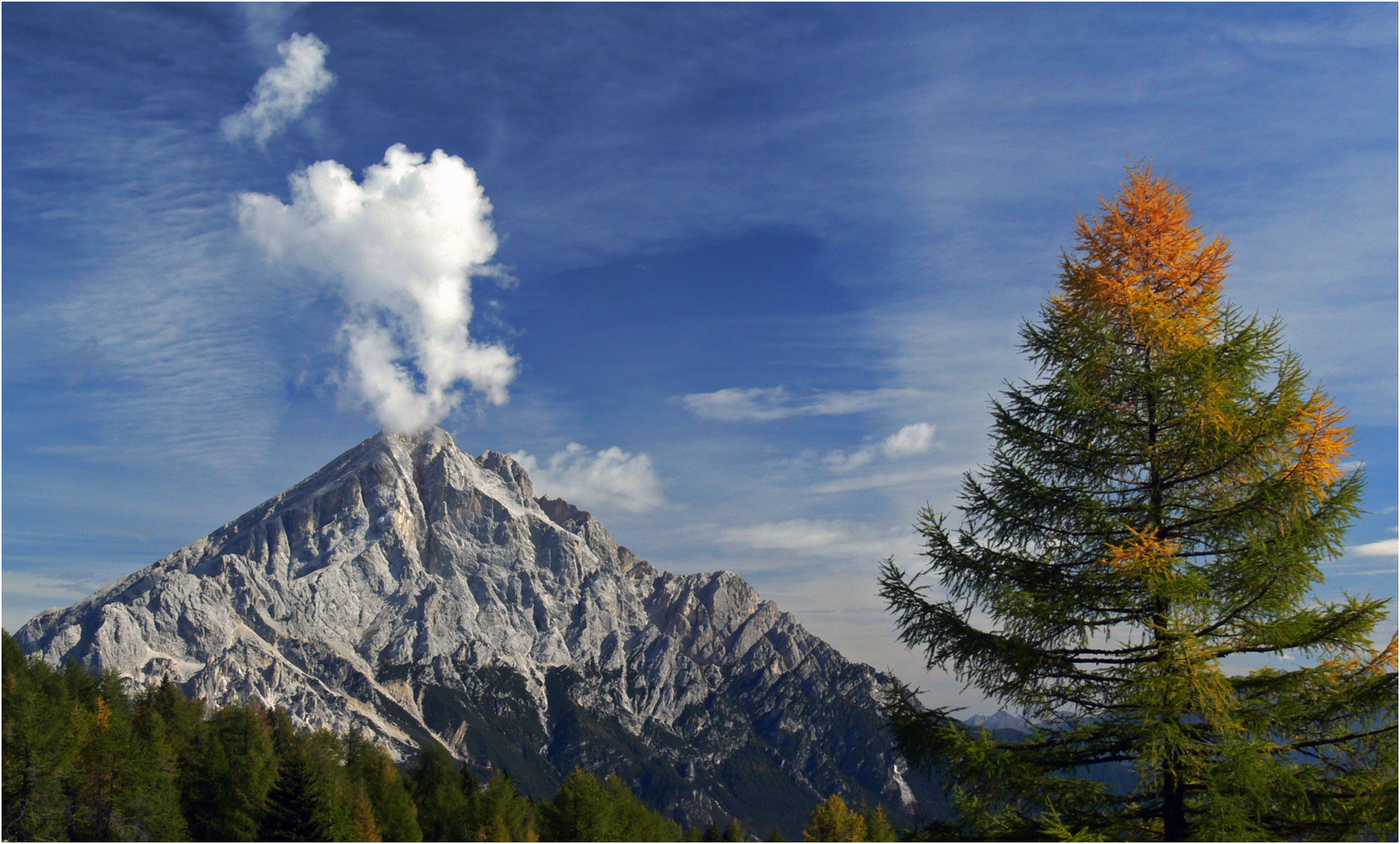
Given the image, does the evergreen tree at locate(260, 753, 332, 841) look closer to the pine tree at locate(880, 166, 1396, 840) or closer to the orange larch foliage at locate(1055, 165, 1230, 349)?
the pine tree at locate(880, 166, 1396, 840)

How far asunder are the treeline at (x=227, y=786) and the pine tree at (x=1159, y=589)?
25.9 m

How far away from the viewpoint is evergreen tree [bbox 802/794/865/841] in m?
61.3

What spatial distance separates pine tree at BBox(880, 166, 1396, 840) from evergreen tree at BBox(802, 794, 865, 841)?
54824 mm

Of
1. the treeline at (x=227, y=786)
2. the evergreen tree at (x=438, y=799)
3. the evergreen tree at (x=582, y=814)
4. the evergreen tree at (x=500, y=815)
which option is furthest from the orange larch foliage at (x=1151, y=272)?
the evergreen tree at (x=438, y=799)

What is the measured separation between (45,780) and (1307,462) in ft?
199

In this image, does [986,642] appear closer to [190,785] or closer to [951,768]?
[951,768]

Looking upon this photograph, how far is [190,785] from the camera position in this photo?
60812 mm

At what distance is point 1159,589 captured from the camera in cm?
1077

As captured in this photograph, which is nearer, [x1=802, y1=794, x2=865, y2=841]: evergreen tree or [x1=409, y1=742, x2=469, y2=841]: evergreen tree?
[x1=802, y1=794, x2=865, y2=841]: evergreen tree

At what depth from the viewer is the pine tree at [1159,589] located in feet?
34.3

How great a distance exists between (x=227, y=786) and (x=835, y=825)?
4749 cm

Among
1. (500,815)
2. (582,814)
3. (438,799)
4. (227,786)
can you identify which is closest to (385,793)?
(438,799)

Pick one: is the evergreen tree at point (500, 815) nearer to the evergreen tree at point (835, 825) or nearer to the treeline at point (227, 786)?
the treeline at point (227, 786)

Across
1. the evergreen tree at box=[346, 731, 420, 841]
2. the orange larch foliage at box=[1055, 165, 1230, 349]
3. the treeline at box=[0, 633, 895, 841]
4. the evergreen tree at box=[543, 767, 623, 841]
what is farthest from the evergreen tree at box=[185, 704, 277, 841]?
the orange larch foliage at box=[1055, 165, 1230, 349]
